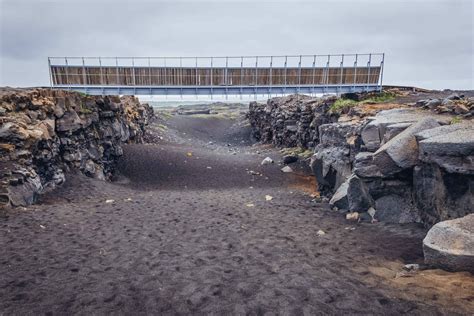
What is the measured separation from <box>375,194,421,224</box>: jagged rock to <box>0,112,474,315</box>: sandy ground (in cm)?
35

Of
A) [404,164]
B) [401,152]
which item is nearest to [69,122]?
[401,152]

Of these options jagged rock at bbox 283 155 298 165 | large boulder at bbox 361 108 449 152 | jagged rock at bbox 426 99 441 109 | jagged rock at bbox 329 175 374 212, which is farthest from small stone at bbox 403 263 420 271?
jagged rock at bbox 283 155 298 165

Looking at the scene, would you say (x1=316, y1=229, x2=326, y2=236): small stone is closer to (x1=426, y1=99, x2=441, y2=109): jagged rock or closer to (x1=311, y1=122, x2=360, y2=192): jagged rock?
(x1=311, y1=122, x2=360, y2=192): jagged rock

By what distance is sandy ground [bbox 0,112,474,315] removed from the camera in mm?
5828

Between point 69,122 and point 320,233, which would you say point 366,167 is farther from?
point 69,122

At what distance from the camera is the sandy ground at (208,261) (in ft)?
19.1

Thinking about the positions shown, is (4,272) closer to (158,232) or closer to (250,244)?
(158,232)

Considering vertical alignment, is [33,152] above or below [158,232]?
above

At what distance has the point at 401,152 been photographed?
9508mm

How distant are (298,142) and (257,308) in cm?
2366

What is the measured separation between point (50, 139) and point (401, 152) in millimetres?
14344

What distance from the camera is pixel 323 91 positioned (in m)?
25.1

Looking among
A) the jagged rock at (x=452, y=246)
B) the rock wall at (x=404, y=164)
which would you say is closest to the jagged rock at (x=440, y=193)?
the rock wall at (x=404, y=164)

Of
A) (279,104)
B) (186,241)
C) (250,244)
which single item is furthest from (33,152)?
(279,104)
